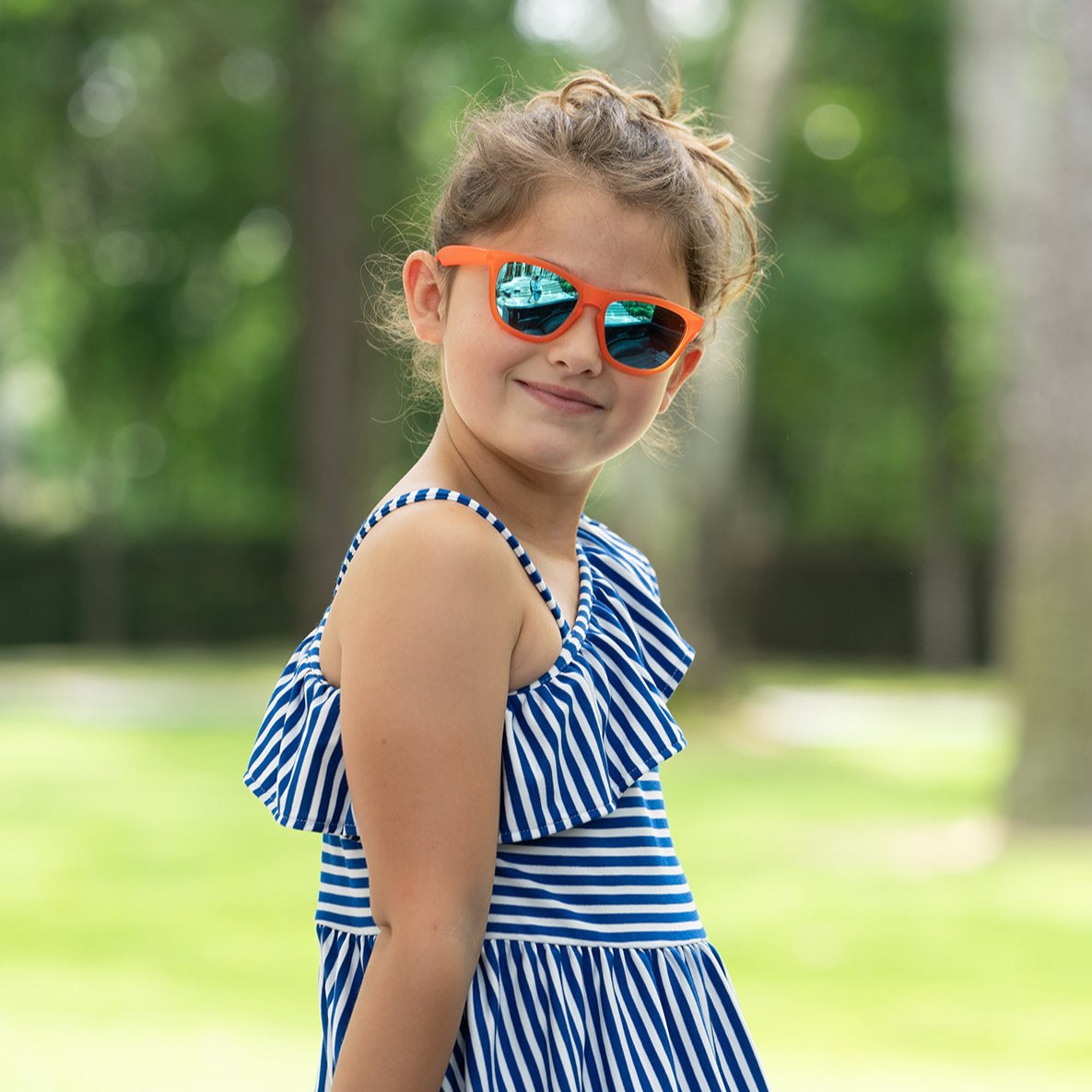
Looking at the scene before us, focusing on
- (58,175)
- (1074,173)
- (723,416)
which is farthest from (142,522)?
(1074,173)

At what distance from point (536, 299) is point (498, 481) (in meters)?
0.17

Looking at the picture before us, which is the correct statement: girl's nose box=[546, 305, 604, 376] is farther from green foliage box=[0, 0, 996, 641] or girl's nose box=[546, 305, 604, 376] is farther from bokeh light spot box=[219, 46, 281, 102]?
bokeh light spot box=[219, 46, 281, 102]

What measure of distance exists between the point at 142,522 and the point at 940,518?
13.2m

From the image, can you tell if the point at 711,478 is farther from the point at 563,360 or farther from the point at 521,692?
the point at 521,692

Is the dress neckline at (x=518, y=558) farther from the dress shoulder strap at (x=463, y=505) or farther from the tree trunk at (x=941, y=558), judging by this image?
the tree trunk at (x=941, y=558)

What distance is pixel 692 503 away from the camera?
54.1ft

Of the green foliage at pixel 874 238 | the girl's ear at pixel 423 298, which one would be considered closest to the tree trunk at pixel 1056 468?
A: the girl's ear at pixel 423 298

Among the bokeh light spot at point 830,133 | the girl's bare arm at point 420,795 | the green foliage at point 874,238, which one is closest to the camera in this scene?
the girl's bare arm at point 420,795

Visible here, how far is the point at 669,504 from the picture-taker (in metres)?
16.0

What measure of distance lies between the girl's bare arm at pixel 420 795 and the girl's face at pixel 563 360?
0.67 feet

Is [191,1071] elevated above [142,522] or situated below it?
below

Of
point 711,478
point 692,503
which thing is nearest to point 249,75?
point 711,478

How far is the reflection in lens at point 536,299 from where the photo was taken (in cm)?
152

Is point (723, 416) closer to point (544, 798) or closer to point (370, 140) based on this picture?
point (370, 140)
